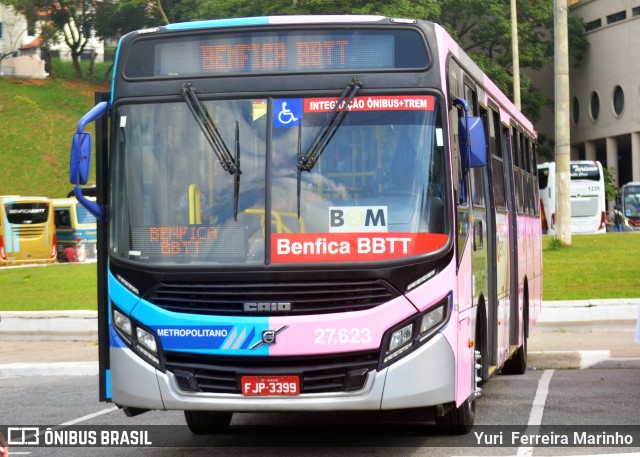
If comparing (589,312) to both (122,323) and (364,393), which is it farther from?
(122,323)

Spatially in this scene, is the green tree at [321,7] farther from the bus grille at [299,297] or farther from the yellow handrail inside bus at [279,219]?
the bus grille at [299,297]

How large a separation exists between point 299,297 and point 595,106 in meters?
68.3

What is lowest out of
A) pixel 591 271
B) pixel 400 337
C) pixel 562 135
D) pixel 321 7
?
pixel 591 271

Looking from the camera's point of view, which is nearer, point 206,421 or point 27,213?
point 206,421

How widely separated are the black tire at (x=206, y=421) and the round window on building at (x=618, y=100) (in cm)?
6339

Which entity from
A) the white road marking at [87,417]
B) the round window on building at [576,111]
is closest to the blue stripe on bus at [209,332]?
the white road marking at [87,417]

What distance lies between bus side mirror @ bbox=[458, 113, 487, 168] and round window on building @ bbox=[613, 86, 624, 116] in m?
63.9

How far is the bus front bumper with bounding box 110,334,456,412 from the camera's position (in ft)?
26.3

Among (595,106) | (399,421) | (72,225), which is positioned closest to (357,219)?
(399,421)

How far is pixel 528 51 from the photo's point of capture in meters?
64.8

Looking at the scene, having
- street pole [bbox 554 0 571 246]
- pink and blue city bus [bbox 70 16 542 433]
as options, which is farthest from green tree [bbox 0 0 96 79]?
pink and blue city bus [bbox 70 16 542 433]

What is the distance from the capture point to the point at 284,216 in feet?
27.1

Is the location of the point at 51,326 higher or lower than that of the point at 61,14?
lower

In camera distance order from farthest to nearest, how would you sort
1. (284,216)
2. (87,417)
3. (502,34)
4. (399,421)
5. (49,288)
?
(502,34) → (49,288) → (87,417) → (399,421) → (284,216)
